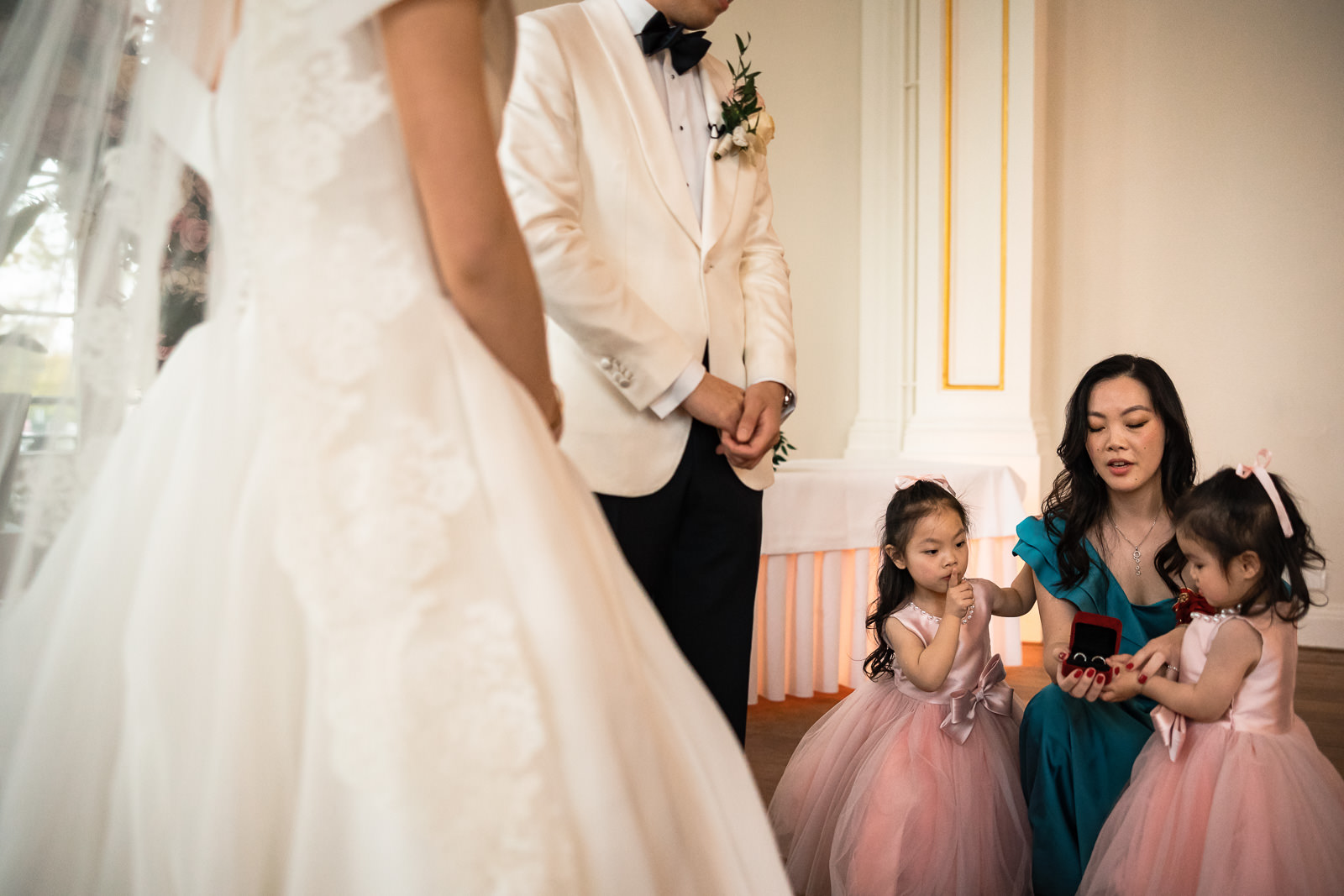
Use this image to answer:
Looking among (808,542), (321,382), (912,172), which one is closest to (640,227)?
(321,382)

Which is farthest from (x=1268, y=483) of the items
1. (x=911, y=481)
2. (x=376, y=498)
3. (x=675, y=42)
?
(x=376, y=498)

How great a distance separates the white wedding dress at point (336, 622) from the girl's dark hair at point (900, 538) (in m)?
1.39

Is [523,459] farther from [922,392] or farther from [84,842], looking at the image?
[922,392]

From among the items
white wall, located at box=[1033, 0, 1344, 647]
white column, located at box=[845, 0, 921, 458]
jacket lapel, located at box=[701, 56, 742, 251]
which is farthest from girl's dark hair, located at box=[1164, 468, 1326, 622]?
white column, located at box=[845, 0, 921, 458]

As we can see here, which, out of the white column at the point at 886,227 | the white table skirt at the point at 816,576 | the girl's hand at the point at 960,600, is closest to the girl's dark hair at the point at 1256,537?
the girl's hand at the point at 960,600

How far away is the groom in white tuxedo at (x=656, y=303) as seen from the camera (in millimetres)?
1630

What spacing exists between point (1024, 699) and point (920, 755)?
1846 millimetres

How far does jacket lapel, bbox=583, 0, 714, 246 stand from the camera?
1.77 m

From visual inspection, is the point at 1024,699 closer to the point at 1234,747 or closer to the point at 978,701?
the point at 978,701

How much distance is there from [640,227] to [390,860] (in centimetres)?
125

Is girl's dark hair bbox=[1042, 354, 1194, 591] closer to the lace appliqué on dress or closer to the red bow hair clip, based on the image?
the red bow hair clip

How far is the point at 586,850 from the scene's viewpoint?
0.83m

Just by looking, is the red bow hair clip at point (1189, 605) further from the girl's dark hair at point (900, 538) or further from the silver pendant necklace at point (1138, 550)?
the girl's dark hair at point (900, 538)

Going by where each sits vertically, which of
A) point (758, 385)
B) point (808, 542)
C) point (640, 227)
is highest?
point (640, 227)
